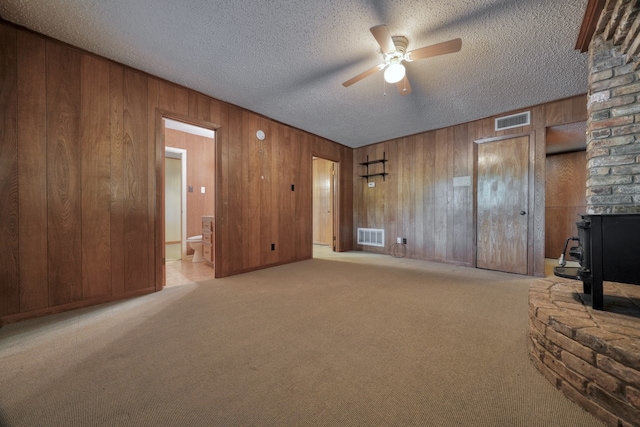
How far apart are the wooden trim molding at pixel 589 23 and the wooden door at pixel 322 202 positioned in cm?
485

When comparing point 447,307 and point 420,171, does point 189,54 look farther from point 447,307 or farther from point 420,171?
point 420,171

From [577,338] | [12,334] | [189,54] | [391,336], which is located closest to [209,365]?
[391,336]

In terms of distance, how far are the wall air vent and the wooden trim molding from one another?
378 cm

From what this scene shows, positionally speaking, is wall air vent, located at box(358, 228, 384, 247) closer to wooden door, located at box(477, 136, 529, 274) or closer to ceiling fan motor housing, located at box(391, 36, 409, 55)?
wooden door, located at box(477, 136, 529, 274)

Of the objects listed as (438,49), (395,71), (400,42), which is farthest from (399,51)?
(438,49)

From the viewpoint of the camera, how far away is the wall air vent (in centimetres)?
525

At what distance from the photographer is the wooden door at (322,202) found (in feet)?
21.5

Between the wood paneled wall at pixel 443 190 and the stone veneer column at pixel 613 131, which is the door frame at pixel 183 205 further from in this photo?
the stone veneer column at pixel 613 131

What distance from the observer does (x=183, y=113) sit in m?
2.91

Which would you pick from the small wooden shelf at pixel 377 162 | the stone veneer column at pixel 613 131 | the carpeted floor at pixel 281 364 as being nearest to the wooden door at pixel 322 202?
the small wooden shelf at pixel 377 162

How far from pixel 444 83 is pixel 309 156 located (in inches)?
98.2

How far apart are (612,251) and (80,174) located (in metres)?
4.04

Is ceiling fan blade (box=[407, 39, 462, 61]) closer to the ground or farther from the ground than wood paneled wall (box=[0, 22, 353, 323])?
farther from the ground

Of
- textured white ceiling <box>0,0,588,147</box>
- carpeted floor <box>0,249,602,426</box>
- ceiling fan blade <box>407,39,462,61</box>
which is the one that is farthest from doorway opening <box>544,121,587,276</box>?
ceiling fan blade <box>407,39,462,61</box>
